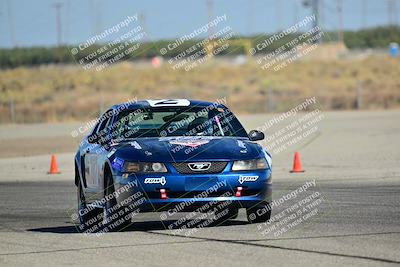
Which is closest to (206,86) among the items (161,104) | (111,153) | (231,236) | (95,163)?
(161,104)

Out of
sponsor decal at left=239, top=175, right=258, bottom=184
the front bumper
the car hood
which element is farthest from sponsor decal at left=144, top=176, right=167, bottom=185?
sponsor decal at left=239, top=175, right=258, bottom=184

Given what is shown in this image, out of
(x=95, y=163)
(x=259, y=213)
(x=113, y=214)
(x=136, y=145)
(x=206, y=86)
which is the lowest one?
(x=206, y=86)

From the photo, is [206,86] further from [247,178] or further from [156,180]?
[156,180]

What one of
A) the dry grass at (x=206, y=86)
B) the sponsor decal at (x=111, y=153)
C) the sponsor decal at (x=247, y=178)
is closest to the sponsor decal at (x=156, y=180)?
the sponsor decal at (x=111, y=153)

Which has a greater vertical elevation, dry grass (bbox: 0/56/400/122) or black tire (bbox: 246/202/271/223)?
black tire (bbox: 246/202/271/223)

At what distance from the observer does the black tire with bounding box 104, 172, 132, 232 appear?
502 inches

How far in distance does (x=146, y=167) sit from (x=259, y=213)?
1488mm

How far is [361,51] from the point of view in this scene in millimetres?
125938

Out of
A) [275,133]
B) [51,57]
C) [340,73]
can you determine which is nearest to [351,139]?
[275,133]

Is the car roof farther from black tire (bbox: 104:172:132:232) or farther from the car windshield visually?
black tire (bbox: 104:172:132:232)

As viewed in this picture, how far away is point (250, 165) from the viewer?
42.2 feet

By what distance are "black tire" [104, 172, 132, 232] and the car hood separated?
1.46ft

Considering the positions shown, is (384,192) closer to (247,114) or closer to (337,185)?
(337,185)

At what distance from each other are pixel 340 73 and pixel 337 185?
213 feet
